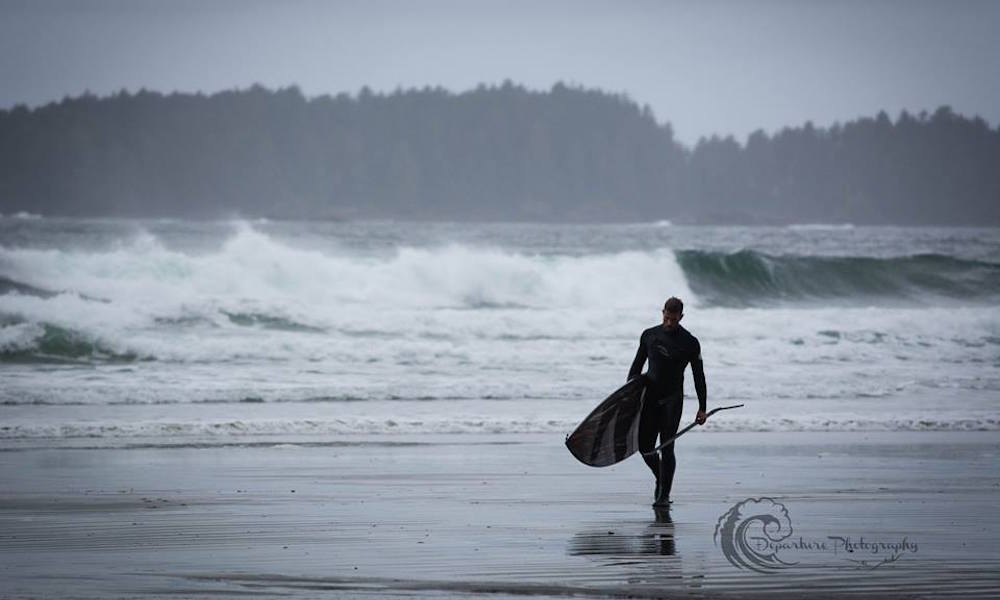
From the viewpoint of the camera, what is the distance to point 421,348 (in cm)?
2050

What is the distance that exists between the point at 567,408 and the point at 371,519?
701 centimetres

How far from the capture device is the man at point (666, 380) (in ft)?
29.3

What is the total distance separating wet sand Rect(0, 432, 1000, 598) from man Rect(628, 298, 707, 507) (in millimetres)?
289

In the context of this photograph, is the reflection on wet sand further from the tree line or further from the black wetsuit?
the tree line

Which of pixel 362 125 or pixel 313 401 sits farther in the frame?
pixel 362 125

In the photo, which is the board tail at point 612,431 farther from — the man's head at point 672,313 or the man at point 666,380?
the man's head at point 672,313

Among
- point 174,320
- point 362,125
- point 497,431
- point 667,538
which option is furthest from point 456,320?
point 362,125

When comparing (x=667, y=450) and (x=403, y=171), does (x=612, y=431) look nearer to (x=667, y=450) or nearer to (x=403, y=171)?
(x=667, y=450)

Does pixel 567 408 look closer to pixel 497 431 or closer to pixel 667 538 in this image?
pixel 497 431

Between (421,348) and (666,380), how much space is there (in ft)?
38.7

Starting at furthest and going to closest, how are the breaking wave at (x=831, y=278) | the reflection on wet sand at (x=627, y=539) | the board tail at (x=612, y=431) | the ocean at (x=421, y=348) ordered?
the breaking wave at (x=831, y=278) < the ocean at (x=421, y=348) < the board tail at (x=612, y=431) < the reflection on wet sand at (x=627, y=539)

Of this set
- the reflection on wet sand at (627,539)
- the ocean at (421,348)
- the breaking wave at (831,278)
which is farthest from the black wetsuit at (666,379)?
the breaking wave at (831,278)

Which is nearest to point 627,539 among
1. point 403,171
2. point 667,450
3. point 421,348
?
point 667,450

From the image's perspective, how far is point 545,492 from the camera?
9484 millimetres
